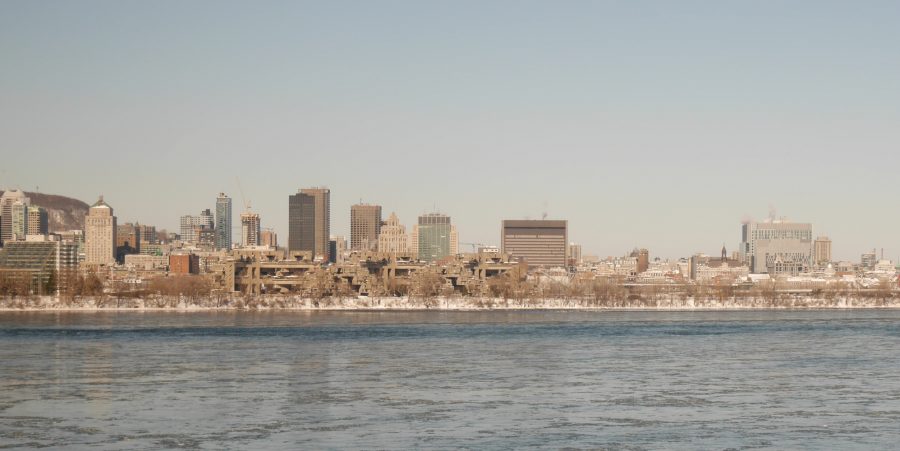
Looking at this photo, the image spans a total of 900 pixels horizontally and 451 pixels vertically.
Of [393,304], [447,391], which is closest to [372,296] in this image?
[393,304]

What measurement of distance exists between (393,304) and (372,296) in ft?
32.5

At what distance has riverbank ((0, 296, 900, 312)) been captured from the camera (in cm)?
15438

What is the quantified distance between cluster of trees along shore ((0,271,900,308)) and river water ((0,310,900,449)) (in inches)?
2783

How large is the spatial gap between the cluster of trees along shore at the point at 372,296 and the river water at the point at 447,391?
7069 cm

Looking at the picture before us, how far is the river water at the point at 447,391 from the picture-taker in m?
38.7

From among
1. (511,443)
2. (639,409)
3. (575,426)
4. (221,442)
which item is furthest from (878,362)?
(221,442)

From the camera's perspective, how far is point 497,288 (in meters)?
182

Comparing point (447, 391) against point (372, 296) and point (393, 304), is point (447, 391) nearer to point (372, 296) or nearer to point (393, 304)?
point (393, 304)

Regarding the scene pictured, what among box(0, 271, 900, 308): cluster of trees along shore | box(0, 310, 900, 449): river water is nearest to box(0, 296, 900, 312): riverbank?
box(0, 271, 900, 308): cluster of trees along shore

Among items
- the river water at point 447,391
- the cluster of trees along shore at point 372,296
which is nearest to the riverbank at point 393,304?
the cluster of trees along shore at point 372,296

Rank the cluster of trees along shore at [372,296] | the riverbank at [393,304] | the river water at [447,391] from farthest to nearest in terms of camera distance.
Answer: the cluster of trees along shore at [372,296] < the riverbank at [393,304] < the river water at [447,391]

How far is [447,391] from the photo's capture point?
50438mm

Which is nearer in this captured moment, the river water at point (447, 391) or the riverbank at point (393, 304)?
the river water at point (447, 391)

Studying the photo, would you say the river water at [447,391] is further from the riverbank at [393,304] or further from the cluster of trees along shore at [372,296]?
the cluster of trees along shore at [372,296]
